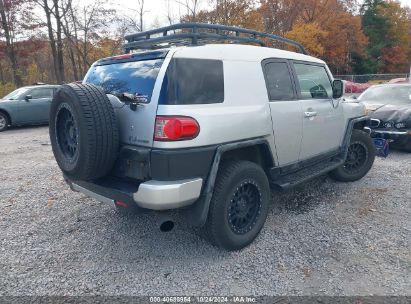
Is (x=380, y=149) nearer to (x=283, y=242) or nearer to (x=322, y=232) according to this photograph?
(x=322, y=232)

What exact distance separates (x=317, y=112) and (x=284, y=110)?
762 mm

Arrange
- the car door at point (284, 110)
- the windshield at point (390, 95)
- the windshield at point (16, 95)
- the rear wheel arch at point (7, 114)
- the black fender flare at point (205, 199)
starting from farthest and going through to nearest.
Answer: the windshield at point (16, 95)
the rear wheel arch at point (7, 114)
the windshield at point (390, 95)
the car door at point (284, 110)
the black fender flare at point (205, 199)

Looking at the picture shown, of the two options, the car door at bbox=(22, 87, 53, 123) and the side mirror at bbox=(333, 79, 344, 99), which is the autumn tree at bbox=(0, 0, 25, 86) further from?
the side mirror at bbox=(333, 79, 344, 99)

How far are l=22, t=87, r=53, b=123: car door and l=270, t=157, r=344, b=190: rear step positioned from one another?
10265mm

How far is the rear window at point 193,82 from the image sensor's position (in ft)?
8.68

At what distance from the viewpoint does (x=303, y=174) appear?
3.89 meters

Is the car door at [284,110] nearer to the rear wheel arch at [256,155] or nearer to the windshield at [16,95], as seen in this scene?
the rear wheel arch at [256,155]

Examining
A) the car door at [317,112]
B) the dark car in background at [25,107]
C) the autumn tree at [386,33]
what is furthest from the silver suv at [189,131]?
the autumn tree at [386,33]

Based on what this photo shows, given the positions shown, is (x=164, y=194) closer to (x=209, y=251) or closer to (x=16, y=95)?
(x=209, y=251)

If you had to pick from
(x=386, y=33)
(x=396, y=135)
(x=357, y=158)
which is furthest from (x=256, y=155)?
(x=386, y=33)

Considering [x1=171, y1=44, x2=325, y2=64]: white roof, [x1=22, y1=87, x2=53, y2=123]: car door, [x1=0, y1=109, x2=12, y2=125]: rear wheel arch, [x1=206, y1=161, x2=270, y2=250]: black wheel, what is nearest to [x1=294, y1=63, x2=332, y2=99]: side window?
[x1=171, y1=44, x2=325, y2=64]: white roof

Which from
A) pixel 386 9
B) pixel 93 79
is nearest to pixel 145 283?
pixel 93 79

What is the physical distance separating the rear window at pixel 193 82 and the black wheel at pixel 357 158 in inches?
117

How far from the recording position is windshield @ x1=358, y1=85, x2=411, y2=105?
749 cm
